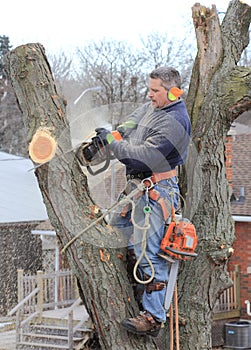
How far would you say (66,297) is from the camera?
57.6 ft

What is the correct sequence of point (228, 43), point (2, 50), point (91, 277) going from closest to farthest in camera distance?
point (91, 277) < point (228, 43) < point (2, 50)

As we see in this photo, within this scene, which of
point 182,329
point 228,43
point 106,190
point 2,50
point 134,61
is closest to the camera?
point 106,190

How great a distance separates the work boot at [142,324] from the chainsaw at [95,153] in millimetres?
993

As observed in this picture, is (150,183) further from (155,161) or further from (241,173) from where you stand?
(241,173)

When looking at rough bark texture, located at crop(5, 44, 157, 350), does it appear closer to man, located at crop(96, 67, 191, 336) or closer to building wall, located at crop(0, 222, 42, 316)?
man, located at crop(96, 67, 191, 336)

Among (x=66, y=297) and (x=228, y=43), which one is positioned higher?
(x=228, y=43)

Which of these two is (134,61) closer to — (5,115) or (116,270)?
(5,115)

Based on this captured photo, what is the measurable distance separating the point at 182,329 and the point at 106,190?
4.34 ft

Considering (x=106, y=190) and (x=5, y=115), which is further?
(x=5, y=115)

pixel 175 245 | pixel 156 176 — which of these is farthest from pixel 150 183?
pixel 175 245


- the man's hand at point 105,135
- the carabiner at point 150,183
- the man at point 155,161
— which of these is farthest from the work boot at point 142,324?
the man's hand at point 105,135

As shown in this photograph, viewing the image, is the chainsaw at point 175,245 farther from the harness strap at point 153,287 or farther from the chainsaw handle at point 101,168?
the chainsaw handle at point 101,168

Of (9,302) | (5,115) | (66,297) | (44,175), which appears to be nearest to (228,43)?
(44,175)

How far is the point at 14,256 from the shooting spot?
22953mm
